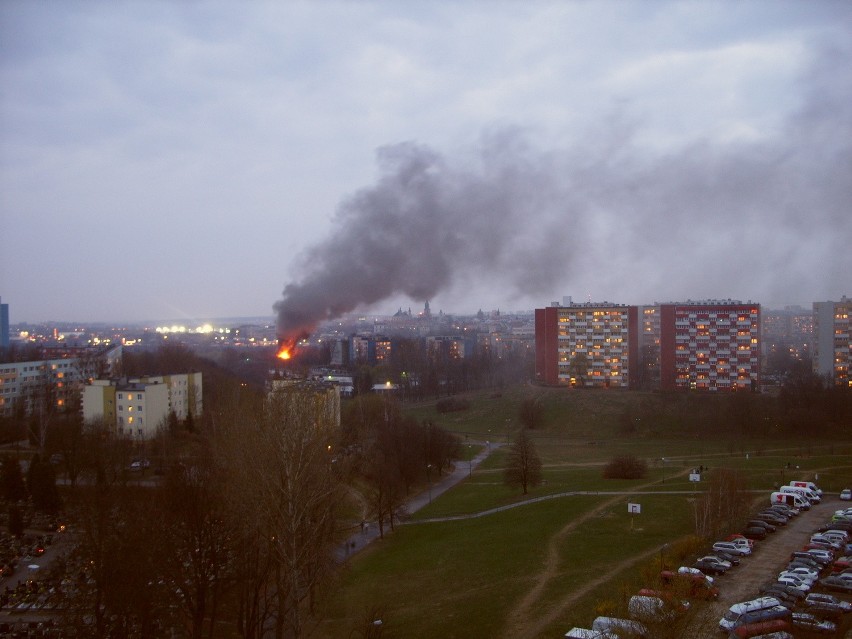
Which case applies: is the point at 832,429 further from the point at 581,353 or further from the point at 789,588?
the point at 789,588

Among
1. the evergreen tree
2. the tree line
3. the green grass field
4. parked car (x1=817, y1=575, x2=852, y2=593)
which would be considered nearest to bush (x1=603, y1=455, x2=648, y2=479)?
the green grass field

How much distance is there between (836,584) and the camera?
35.4 feet

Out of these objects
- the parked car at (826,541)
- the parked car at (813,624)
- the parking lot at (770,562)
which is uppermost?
the parked car at (813,624)

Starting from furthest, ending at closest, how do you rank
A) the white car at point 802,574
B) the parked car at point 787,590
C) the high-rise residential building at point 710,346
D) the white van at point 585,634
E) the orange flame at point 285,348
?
the high-rise residential building at point 710,346
the orange flame at point 285,348
the white car at point 802,574
the parked car at point 787,590
the white van at point 585,634

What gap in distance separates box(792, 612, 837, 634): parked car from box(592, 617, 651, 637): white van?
235 centimetres

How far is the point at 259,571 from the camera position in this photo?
12375 mm

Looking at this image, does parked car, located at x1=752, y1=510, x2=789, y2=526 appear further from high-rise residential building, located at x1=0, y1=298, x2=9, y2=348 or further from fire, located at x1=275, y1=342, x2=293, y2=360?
high-rise residential building, located at x1=0, y1=298, x2=9, y2=348

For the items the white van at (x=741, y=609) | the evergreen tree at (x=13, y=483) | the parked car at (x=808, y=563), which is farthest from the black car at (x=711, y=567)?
the evergreen tree at (x=13, y=483)

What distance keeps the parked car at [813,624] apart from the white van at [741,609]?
2.48 ft

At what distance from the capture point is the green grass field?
11.9 metres

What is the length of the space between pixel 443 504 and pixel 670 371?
2605 centimetres

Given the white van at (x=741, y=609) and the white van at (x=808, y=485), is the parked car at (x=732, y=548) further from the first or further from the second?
the white van at (x=808, y=485)

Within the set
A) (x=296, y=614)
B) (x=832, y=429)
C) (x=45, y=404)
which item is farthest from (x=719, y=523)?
(x=45, y=404)

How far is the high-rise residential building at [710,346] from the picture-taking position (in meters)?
41.5
